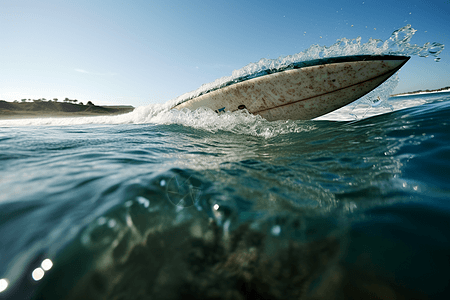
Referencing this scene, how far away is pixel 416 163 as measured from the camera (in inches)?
54.7

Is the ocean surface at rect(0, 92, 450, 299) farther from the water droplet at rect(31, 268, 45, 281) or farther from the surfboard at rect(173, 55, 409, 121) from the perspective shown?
the surfboard at rect(173, 55, 409, 121)

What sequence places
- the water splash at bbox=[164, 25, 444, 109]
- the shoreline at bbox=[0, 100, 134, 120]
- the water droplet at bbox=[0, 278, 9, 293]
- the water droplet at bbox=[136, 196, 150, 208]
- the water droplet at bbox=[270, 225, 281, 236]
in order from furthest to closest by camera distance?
1. the shoreline at bbox=[0, 100, 134, 120]
2. the water splash at bbox=[164, 25, 444, 109]
3. the water droplet at bbox=[136, 196, 150, 208]
4. the water droplet at bbox=[270, 225, 281, 236]
5. the water droplet at bbox=[0, 278, 9, 293]

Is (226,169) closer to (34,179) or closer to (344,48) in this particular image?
(34,179)

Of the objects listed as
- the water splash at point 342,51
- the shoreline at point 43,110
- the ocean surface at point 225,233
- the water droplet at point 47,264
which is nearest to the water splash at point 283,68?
the water splash at point 342,51

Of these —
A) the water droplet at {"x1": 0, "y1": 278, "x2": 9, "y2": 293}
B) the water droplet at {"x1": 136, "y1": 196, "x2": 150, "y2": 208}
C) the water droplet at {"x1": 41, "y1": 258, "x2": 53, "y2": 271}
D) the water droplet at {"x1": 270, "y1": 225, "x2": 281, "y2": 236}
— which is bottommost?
the water droplet at {"x1": 0, "y1": 278, "x2": 9, "y2": 293}

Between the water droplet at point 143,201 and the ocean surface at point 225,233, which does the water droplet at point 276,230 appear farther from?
the water droplet at point 143,201

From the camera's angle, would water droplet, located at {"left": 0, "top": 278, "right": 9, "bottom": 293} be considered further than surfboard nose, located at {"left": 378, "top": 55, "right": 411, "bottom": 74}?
No

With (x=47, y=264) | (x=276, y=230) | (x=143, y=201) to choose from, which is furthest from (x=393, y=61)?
(x=47, y=264)

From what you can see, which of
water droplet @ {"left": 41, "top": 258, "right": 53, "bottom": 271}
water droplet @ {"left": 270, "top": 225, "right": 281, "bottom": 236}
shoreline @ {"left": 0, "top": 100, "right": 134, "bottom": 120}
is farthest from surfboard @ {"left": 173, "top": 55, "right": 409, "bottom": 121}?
shoreline @ {"left": 0, "top": 100, "right": 134, "bottom": 120}

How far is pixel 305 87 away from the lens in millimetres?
3494

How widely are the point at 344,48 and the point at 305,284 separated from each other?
12.6 ft

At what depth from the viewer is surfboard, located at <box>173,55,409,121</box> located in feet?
10.3

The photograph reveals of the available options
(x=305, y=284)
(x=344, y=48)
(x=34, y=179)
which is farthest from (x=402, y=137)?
(x=34, y=179)

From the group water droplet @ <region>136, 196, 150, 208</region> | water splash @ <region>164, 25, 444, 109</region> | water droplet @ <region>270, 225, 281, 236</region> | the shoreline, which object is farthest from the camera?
the shoreline
